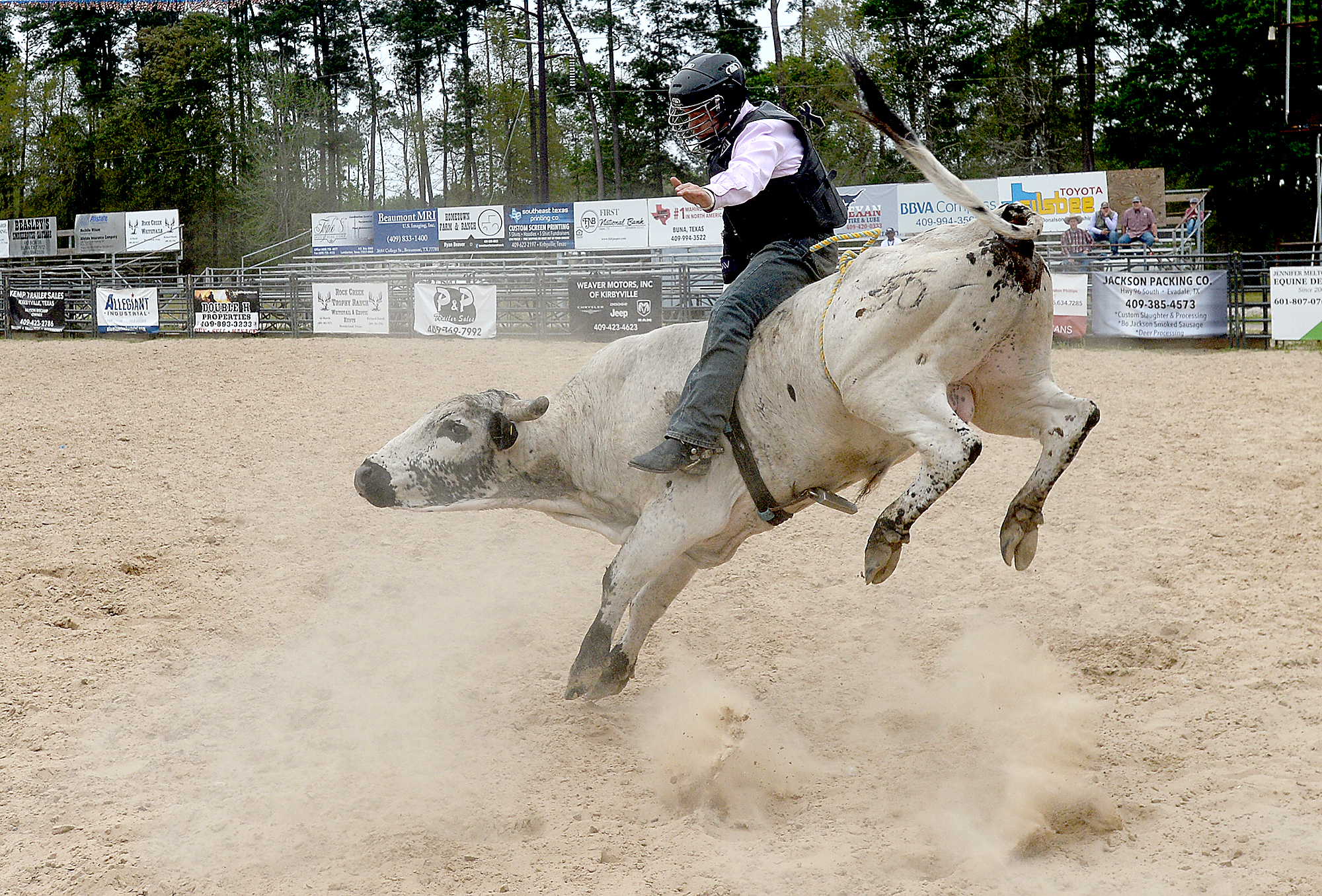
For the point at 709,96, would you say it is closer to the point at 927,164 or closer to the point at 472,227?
the point at 927,164

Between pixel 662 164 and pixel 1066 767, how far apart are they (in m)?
41.8

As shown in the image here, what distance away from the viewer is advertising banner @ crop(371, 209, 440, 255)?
31828mm

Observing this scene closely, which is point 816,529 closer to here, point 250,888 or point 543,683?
point 543,683

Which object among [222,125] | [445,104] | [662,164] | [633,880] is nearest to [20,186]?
[222,125]

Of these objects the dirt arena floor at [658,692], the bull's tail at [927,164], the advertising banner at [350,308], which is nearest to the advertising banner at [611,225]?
the advertising banner at [350,308]

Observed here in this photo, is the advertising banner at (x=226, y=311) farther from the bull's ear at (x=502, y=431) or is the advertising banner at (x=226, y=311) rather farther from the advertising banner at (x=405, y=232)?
the bull's ear at (x=502, y=431)

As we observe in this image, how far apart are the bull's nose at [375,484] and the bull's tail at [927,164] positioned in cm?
247

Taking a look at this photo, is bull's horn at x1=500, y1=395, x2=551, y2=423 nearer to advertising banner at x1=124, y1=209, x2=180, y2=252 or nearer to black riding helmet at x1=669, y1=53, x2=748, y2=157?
black riding helmet at x1=669, y1=53, x2=748, y2=157

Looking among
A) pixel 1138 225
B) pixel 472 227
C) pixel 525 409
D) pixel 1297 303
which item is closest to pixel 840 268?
pixel 525 409

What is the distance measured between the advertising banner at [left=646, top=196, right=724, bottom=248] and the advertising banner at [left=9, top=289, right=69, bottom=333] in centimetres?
1350

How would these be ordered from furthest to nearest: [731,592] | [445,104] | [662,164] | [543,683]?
[445,104] → [662,164] → [731,592] → [543,683]

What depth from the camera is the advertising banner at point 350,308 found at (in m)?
21.1

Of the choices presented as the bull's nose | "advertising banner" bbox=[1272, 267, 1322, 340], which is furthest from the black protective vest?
"advertising banner" bbox=[1272, 267, 1322, 340]

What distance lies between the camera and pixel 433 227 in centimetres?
3178
